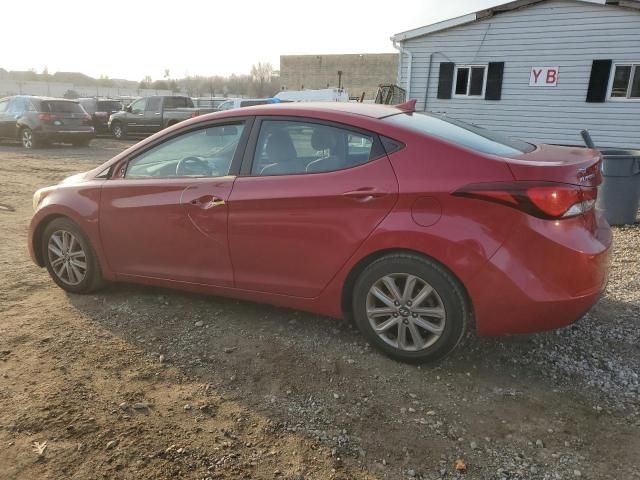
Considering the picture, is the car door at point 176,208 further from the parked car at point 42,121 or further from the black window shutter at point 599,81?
the parked car at point 42,121

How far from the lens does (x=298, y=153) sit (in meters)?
3.32

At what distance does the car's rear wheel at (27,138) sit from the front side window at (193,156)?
1417 centimetres

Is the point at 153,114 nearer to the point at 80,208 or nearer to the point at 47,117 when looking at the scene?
the point at 47,117

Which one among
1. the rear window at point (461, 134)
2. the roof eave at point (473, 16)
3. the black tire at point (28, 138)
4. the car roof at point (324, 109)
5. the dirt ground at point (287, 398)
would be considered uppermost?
the roof eave at point (473, 16)

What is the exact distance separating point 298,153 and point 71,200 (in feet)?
6.72

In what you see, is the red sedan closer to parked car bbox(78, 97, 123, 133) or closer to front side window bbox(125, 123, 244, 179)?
front side window bbox(125, 123, 244, 179)

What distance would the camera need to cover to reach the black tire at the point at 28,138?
15.6 metres

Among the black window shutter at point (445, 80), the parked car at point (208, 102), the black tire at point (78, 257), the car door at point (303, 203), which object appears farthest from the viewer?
the parked car at point (208, 102)

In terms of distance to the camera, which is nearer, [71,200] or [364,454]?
[364,454]

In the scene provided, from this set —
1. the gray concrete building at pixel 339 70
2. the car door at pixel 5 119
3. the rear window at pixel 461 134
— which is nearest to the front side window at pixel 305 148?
the rear window at pixel 461 134

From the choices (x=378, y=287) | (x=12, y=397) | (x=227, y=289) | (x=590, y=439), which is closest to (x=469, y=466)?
(x=590, y=439)

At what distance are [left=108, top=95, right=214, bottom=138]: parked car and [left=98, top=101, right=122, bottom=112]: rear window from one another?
2.27m

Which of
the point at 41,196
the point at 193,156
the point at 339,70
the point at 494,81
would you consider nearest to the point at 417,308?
the point at 193,156

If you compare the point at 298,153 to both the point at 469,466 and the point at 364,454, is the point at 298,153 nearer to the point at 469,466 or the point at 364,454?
the point at 364,454
